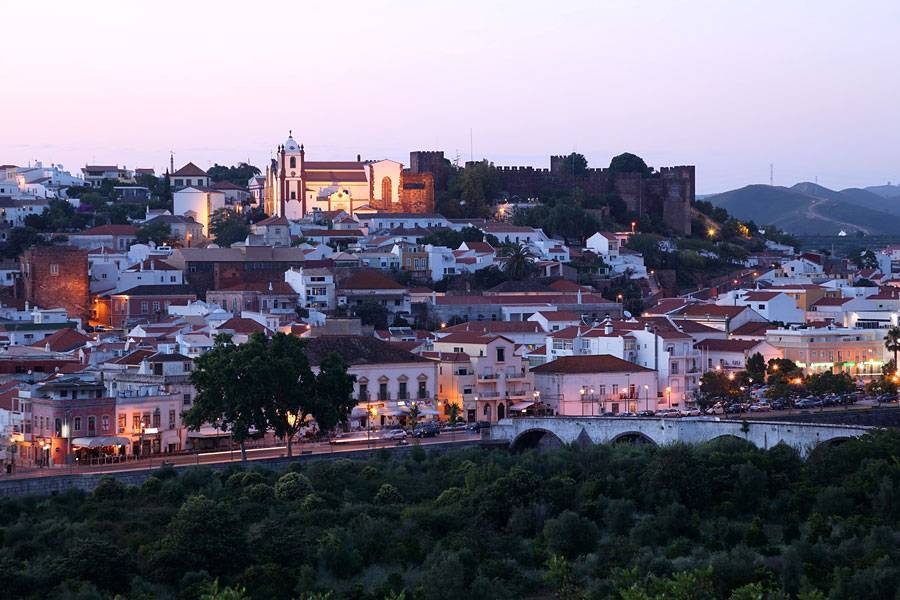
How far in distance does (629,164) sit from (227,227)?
25109mm

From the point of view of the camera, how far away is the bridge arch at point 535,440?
47125 millimetres

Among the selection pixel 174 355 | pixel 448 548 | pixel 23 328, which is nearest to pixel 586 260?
pixel 23 328

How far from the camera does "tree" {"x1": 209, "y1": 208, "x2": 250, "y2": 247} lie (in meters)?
80.1

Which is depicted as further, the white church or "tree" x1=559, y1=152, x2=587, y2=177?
"tree" x1=559, y1=152, x2=587, y2=177

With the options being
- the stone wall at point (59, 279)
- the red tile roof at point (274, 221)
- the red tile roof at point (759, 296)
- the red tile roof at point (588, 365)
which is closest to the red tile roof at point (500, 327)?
the red tile roof at point (588, 365)

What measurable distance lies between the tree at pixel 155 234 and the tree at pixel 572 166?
22.4 metres

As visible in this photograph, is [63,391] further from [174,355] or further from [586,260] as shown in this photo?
[586,260]

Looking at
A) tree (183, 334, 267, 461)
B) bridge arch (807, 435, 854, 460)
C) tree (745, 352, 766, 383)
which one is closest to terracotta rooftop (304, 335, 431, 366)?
tree (183, 334, 267, 461)

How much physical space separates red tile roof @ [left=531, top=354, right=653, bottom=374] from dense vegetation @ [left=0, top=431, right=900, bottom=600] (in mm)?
10169

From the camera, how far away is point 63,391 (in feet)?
146

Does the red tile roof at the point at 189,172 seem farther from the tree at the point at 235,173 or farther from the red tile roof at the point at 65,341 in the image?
the red tile roof at the point at 65,341

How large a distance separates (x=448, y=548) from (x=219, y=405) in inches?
447

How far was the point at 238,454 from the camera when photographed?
44781 millimetres

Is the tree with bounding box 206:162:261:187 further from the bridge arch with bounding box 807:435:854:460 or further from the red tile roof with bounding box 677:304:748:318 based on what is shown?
the bridge arch with bounding box 807:435:854:460
